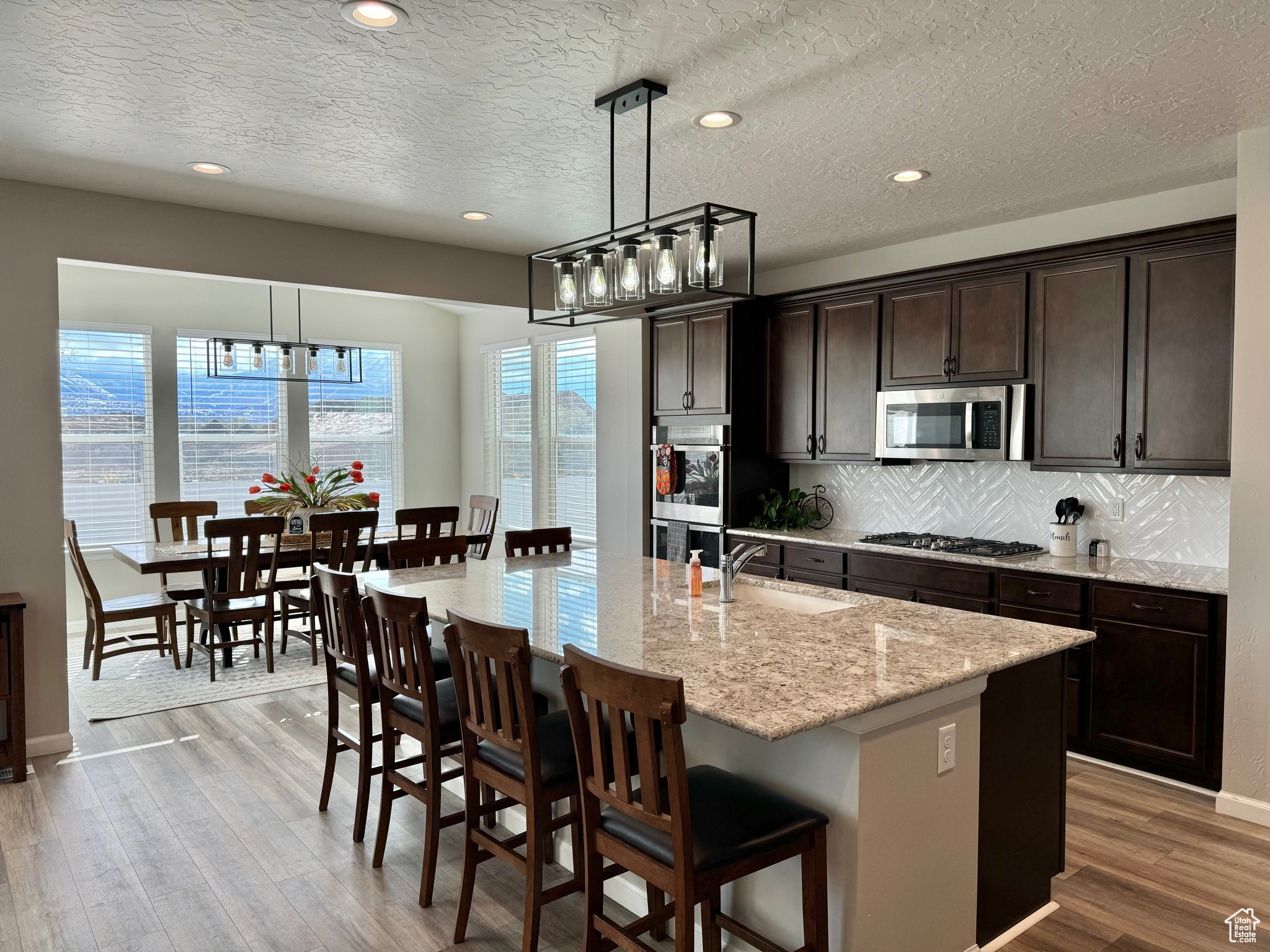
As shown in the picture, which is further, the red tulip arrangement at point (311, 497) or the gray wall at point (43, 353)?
the red tulip arrangement at point (311, 497)

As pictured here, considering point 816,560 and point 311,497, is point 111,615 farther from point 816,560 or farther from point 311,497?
A: point 816,560

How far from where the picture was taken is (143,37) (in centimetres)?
240

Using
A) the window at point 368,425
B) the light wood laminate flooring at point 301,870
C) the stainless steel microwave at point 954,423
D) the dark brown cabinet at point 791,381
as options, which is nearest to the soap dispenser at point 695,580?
the light wood laminate flooring at point 301,870

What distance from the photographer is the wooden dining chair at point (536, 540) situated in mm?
4395

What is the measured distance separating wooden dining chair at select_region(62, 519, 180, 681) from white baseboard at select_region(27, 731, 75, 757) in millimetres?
1123

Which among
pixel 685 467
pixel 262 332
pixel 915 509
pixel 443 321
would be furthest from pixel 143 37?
pixel 443 321

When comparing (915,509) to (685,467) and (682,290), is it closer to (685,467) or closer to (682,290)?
(685,467)

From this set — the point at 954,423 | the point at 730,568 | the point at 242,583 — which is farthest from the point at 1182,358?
the point at 242,583

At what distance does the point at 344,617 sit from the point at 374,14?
6.12ft

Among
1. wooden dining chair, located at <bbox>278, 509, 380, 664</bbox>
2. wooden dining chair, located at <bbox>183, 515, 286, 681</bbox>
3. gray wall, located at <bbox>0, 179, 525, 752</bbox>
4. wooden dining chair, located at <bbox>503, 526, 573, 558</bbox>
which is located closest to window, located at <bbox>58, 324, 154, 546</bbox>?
wooden dining chair, located at <bbox>183, 515, 286, 681</bbox>

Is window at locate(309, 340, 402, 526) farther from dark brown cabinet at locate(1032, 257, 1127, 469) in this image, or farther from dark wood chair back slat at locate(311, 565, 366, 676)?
dark brown cabinet at locate(1032, 257, 1127, 469)

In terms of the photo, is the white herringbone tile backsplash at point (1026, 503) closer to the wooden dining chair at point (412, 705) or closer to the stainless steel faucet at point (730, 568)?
the stainless steel faucet at point (730, 568)

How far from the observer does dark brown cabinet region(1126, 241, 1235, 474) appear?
3566 mm

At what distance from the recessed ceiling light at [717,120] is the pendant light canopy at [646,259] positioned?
0.61 feet
